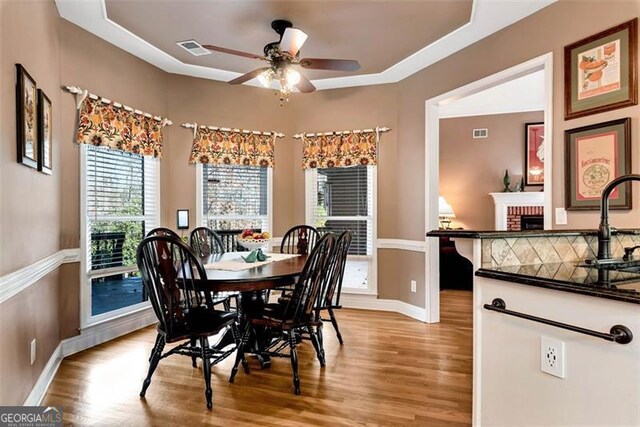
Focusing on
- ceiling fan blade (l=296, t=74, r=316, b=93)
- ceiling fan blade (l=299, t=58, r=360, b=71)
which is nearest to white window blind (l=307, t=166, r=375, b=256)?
ceiling fan blade (l=296, t=74, r=316, b=93)

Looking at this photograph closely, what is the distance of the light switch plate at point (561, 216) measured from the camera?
263 centimetres

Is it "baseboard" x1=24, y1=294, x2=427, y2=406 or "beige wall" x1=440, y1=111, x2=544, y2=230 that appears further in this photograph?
"beige wall" x1=440, y1=111, x2=544, y2=230

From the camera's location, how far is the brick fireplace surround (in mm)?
6023

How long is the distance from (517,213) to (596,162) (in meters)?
3.91

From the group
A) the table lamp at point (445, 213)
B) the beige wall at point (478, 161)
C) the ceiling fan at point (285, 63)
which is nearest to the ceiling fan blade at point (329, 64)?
the ceiling fan at point (285, 63)

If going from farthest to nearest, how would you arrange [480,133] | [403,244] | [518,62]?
[480,133], [403,244], [518,62]

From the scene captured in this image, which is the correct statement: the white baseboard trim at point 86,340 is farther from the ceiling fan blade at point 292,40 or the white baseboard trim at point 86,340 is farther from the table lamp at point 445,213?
the table lamp at point 445,213

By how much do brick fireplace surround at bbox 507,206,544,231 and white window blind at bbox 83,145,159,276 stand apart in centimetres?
529

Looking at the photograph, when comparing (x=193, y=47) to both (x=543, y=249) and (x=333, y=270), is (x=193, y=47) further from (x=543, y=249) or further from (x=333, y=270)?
(x=543, y=249)

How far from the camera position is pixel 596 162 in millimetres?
2430

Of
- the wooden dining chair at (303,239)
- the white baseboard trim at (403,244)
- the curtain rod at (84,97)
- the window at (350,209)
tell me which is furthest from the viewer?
the window at (350,209)

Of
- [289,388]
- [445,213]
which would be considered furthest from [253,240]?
[445,213]

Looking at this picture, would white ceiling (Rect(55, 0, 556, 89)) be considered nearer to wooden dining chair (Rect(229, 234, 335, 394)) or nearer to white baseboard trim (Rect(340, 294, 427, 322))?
wooden dining chair (Rect(229, 234, 335, 394))

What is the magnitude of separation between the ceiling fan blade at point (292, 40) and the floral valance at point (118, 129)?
174cm
